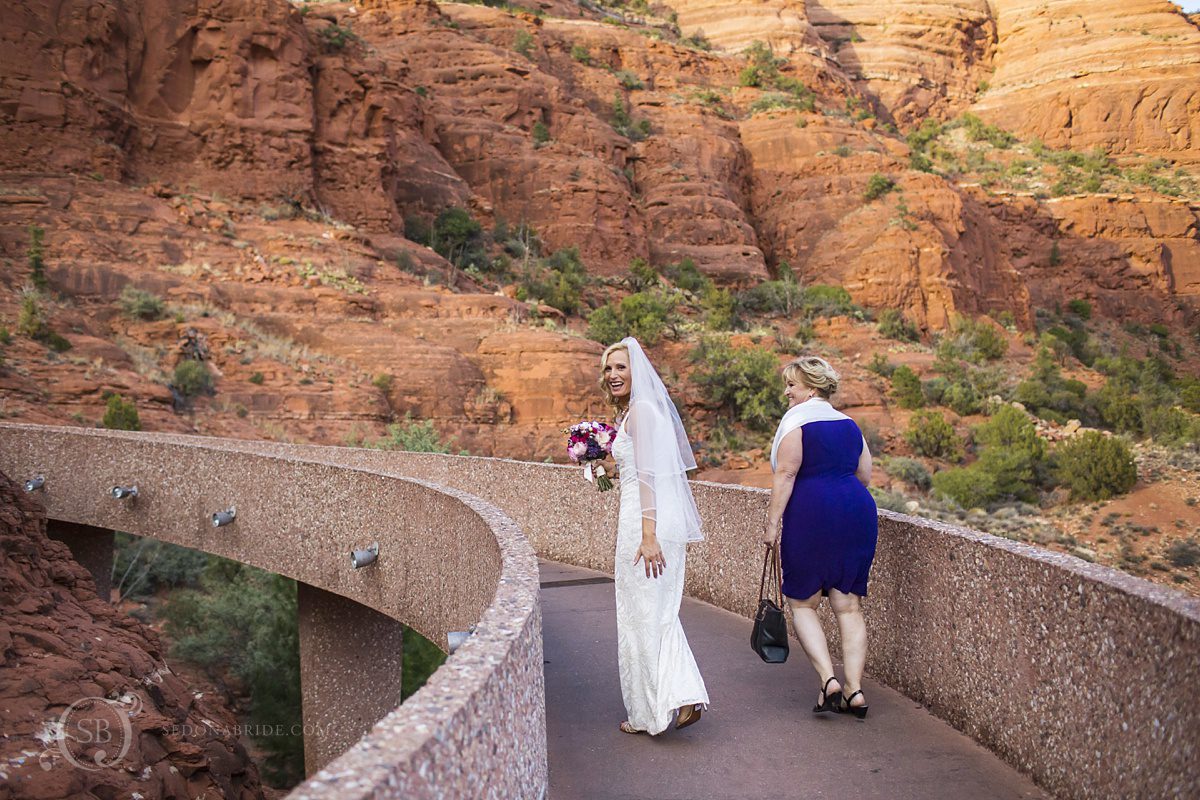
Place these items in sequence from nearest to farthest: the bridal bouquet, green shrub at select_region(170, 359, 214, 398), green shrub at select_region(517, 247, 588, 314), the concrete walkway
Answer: the concrete walkway
the bridal bouquet
green shrub at select_region(170, 359, 214, 398)
green shrub at select_region(517, 247, 588, 314)

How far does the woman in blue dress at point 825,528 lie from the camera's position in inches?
203

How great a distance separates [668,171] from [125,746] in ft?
167

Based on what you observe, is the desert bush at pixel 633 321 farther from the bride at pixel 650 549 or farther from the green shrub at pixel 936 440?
the bride at pixel 650 549

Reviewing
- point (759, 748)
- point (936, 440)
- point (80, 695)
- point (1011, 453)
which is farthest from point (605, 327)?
point (759, 748)

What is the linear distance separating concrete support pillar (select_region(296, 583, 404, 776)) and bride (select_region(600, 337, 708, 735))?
25.8ft

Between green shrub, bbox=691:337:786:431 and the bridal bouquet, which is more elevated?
the bridal bouquet

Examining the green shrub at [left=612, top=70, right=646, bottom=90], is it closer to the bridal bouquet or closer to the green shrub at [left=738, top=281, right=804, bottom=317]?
the green shrub at [left=738, top=281, right=804, bottom=317]

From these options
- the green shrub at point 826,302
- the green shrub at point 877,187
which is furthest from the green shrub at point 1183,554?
the green shrub at point 877,187

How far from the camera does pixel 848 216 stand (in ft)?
178

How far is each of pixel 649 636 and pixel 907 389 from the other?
33.1 meters

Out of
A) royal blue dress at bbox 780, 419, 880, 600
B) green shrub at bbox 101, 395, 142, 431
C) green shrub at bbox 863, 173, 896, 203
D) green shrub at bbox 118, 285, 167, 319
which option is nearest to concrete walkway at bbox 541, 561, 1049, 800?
royal blue dress at bbox 780, 419, 880, 600

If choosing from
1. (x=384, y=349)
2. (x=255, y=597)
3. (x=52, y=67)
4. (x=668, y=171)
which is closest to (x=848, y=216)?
(x=668, y=171)

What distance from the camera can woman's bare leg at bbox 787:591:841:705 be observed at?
5184mm

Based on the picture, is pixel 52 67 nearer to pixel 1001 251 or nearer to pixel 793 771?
pixel 793 771
